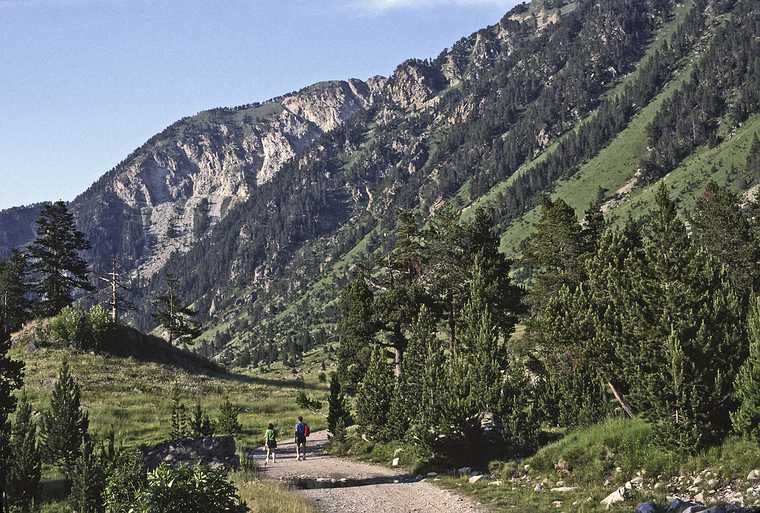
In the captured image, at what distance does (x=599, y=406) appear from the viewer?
29.0 m

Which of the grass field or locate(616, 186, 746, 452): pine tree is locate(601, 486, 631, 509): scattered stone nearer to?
locate(616, 186, 746, 452): pine tree

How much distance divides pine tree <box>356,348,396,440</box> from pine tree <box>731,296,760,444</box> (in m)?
19.8

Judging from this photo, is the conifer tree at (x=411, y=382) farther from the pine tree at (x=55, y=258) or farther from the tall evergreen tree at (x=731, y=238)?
the pine tree at (x=55, y=258)

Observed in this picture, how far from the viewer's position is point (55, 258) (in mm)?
67562

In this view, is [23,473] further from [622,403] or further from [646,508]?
[622,403]

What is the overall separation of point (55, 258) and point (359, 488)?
55.9 meters

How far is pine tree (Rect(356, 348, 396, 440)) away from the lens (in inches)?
1439

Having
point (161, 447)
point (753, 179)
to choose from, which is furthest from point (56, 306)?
point (753, 179)

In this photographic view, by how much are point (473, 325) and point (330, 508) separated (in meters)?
14.1

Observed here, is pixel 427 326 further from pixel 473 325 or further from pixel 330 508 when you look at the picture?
pixel 330 508

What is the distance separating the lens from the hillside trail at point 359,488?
69.9ft

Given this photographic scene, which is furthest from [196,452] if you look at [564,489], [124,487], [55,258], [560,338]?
[55,258]

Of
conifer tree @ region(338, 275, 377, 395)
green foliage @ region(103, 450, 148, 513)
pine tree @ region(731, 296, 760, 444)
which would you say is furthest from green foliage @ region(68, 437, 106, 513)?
conifer tree @ region(338, 275, 377, 395)

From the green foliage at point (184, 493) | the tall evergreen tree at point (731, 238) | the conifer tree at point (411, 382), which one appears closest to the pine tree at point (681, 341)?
the conifer tree at point (411, 382)
